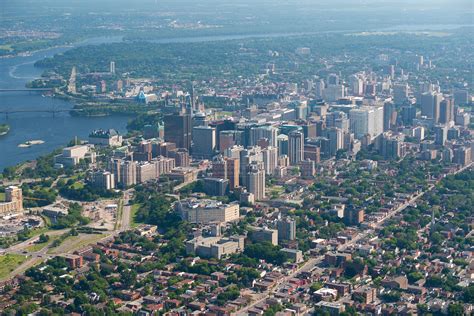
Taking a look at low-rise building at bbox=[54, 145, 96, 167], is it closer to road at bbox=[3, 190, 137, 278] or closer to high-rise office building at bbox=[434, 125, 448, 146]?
road at bbox=[3, 190, 137, 278]

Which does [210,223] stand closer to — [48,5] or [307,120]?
[307,120]

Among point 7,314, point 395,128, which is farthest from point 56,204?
point 395,128

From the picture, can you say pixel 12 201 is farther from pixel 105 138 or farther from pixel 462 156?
pixel 462 156

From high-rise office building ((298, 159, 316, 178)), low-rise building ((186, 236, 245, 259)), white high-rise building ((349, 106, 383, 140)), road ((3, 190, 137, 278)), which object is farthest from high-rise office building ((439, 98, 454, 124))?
low-rise building ((186, 236, 245, 259))

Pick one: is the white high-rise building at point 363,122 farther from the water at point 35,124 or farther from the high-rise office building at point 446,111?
the water at point 35,124

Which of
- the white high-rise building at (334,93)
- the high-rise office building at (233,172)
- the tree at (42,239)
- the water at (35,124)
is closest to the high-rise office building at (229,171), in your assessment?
the high-rise office building at (233,172)

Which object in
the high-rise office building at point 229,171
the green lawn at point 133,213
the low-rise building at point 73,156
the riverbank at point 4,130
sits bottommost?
the green lawn at point 133,213
